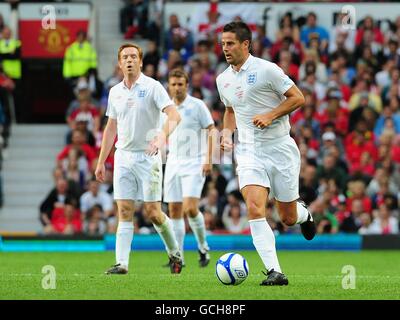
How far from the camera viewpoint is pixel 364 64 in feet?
87.1

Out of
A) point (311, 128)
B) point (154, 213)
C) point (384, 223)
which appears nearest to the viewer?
point (154, 213)

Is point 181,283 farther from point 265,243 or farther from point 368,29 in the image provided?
point 368,29

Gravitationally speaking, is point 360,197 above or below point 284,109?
below

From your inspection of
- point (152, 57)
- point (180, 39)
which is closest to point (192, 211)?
point (152, 57)

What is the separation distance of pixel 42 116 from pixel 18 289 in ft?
56.8

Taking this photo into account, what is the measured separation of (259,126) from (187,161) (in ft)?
18.8

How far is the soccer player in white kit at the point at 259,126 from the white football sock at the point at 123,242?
6.96ft

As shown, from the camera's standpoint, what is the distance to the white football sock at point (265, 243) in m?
12.0

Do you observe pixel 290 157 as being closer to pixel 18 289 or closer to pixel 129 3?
pixel 18 289

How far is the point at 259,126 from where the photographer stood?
12070 mm

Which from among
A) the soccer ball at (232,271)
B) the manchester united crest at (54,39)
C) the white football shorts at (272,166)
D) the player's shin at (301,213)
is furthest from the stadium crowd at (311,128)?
the soccer ball at (232,271)

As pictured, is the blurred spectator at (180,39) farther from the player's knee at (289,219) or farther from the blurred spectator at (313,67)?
the player's knee at (289,219)

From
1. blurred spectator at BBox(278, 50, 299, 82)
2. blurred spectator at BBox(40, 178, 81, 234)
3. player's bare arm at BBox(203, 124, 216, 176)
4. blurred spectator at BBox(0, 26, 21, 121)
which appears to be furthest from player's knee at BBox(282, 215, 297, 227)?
blurred spectator at BBox(0, 26, 21, 121)
